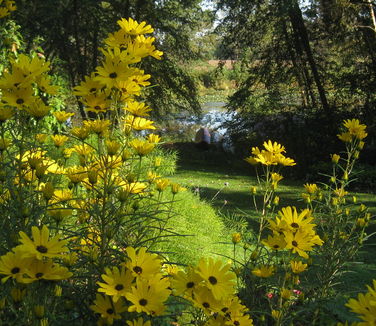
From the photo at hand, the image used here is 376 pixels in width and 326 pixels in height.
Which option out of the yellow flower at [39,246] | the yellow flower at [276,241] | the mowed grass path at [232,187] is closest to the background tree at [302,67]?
the mowed grass path at [232,187]

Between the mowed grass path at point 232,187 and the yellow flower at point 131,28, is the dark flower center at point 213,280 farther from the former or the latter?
the mowed grass path at point 232,187

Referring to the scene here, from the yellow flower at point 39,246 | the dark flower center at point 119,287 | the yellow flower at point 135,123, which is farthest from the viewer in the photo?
the yellow flower at point 135,123

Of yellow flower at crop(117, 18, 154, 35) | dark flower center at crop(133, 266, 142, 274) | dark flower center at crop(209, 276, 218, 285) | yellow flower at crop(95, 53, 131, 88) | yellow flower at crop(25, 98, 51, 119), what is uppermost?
yellow flower at crop(117, 18, 154, 35)

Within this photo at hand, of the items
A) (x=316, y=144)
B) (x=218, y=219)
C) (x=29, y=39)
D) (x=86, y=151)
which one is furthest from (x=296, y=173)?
(x=86, y=151)

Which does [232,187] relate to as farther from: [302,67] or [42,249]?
[42,249]

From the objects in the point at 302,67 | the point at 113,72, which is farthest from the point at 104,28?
the point at 113,72

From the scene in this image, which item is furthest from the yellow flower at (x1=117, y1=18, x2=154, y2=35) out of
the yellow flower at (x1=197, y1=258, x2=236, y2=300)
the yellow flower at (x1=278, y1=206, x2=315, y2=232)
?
the yellow flower at (x1=197, y1=258, x2=236, y2=300)

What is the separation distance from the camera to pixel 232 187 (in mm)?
8031

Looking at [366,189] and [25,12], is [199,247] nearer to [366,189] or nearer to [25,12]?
[366,189]

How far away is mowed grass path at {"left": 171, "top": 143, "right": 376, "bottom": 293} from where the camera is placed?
4.11 meters

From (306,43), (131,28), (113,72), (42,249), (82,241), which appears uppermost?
(306,43)

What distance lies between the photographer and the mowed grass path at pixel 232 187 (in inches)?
162

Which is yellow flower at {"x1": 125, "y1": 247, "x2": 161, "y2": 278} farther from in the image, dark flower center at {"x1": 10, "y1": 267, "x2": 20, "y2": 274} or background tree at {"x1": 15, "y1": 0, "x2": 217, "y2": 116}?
background tree at {"x1": 15, "y1": 0, "x2": 217, "y2": 116}

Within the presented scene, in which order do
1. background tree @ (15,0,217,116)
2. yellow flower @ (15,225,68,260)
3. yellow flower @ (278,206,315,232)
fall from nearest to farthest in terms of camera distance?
yellow flower @ (15,225,68,260), yellow flower @ (278,206,315,232), background tree @ (15,0,217,116)
